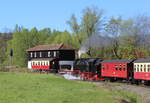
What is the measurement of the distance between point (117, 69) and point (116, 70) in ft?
1.06

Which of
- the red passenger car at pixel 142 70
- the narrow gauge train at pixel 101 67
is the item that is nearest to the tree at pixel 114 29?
the narrow gauge train at pixel 101 67

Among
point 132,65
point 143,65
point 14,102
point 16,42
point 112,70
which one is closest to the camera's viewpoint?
point 14,102

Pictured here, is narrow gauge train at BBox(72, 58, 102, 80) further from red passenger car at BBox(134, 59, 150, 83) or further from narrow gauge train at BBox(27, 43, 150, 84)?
red passenger car at BBox(134, 59, 150, 83)

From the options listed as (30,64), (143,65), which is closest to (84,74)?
(143,65)

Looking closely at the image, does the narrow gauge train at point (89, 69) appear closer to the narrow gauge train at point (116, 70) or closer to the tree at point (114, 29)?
the narrow gauge train at point (116, 70)

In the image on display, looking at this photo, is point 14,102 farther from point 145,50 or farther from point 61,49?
point 61,49

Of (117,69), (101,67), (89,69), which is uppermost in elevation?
(101,67)

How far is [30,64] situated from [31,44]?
15585mm

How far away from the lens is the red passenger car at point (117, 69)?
118ft

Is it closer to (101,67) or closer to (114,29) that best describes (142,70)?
(101,67)

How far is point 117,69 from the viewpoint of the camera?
3797cm

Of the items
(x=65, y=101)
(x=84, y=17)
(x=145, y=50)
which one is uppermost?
(x=84, y=17)

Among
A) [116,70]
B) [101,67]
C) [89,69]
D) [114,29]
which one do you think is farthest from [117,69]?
[114,29]

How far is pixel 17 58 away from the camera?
9669 cm
